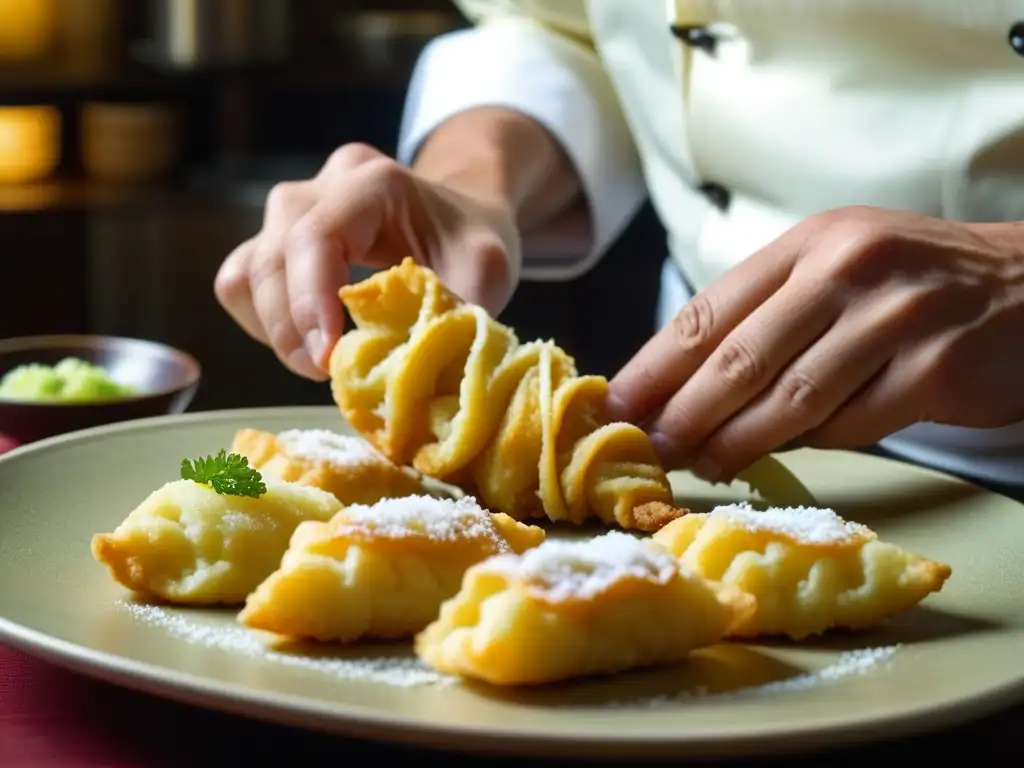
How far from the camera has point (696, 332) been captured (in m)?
1.23

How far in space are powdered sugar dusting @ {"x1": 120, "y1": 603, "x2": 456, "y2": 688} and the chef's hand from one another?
0.46m

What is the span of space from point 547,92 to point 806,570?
4.00ft

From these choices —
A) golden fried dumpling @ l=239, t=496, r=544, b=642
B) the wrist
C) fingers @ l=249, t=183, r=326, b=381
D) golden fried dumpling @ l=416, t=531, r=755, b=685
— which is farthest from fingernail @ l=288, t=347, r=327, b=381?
golden fried dumpling @ l=416, t=531, r=755, b=685

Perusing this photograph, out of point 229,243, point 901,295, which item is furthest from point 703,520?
point 229,243

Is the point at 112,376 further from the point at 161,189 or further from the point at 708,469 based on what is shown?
the point at 161,189

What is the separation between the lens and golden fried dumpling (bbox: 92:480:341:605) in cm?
91

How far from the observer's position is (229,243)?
367 cm

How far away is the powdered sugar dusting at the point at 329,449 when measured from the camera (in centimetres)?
116

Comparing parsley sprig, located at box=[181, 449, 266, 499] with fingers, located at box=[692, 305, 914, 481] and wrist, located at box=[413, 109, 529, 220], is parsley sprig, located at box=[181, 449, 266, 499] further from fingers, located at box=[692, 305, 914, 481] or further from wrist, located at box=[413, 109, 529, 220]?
wrist, located at box=[413, 109, 529, 220]

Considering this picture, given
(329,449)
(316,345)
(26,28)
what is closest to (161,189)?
(26,28)

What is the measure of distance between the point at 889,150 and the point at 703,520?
76 cm

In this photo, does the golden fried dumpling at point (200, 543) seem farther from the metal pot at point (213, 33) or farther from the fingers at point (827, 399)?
the metal pot at point (213, 33)

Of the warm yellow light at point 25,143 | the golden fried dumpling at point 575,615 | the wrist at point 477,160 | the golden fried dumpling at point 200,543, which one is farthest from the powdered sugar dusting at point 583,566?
the warm yellow light at point 25,143

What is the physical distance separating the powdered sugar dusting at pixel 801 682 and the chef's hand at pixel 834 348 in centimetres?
A: 37
